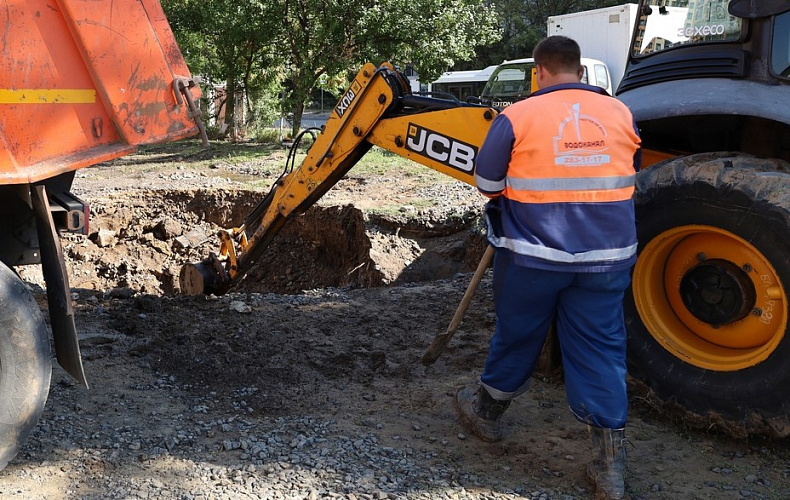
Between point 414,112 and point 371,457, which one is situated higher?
point 414,112

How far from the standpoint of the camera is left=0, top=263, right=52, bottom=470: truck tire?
11.1 feet

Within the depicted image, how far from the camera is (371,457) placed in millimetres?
3855

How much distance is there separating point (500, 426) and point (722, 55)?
236 centimetres

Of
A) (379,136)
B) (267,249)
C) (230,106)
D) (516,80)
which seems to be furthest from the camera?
(516,80)

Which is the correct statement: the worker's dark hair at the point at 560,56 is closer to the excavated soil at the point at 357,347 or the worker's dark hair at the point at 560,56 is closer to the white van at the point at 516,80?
the excavated soil at the point at 357,347

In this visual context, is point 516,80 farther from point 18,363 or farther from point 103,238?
Answer: point 18,363

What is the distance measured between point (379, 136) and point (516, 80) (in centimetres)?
1421

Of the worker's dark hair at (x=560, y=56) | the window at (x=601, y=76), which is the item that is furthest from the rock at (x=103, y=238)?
the window at (x=601, y=76)

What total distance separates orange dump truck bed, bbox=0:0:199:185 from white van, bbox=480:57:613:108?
1426cm

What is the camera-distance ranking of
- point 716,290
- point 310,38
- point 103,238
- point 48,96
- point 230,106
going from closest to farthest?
1. point 48,96
2. point 716,290
3. point 103,238
4. point 310,38
5. point 230,106

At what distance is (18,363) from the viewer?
135 inches

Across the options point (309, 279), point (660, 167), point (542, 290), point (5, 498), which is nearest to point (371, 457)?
point (542, 290)

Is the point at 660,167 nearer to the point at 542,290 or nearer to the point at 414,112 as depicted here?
the point at 542,290

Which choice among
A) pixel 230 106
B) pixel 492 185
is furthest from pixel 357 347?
pixel 230 106
